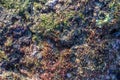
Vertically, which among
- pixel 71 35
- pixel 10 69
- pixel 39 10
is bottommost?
pixel 10 69

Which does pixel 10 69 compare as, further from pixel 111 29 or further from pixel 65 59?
pixel 111 29

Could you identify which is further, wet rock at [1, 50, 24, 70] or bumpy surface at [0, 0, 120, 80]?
wet rock at [1, 50, 24, 70]

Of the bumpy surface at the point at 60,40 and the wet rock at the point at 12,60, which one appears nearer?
the bumpy surface at the point at 60,40

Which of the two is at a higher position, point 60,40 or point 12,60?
point 60,40

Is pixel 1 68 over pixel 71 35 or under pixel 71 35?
under

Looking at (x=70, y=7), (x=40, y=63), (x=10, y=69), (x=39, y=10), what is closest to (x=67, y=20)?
(x=70, y=7)

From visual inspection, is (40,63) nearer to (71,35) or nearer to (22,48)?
(22,48)

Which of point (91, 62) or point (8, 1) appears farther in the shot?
point (8, 1)
